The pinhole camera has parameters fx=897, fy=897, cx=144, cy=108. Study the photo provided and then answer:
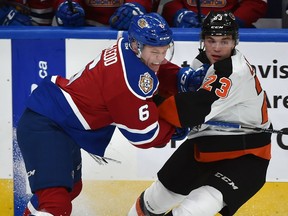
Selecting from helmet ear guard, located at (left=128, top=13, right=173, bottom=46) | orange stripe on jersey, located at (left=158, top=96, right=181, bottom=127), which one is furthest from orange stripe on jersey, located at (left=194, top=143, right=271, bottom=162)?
helmet ear guard, located at (left=128, top=13, right=173, bottom=46)

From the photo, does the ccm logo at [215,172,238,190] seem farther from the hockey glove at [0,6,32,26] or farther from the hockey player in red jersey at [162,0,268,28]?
the hockey glove at [0,6,32,26]

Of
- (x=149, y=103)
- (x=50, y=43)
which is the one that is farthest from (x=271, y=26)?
(x=149, y=103)

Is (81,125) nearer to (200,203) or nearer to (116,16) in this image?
(200,203)

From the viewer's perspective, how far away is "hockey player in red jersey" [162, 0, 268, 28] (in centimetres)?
443

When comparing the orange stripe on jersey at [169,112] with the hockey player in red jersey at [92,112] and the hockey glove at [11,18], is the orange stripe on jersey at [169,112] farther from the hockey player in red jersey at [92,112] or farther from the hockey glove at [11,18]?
the hockey glove at [11,18]

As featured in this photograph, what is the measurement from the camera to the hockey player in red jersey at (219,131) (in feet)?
11.2

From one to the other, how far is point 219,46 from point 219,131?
339 mm

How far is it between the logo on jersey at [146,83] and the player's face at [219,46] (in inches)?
13.5

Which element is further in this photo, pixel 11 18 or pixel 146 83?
pixel 11 18

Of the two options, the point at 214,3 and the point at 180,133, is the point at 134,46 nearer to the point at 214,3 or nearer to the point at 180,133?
the point at 180,133

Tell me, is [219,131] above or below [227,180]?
above

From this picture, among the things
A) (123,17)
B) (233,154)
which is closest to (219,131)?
(233,154)

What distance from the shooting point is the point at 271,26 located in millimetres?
4746

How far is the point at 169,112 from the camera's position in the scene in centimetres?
345
